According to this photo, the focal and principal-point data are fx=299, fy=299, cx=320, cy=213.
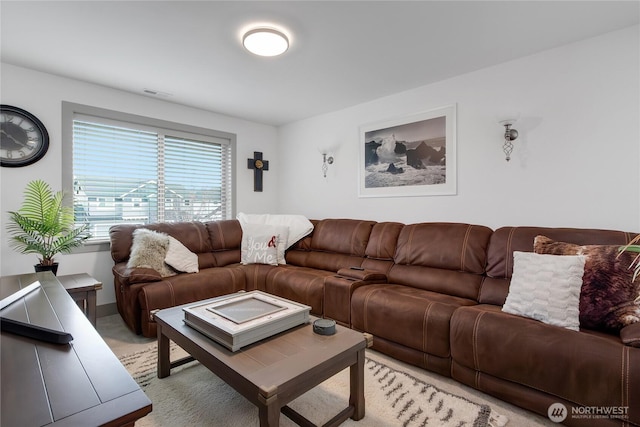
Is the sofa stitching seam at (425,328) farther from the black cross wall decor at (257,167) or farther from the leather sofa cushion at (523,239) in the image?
the black cross wall decor at (257,167)

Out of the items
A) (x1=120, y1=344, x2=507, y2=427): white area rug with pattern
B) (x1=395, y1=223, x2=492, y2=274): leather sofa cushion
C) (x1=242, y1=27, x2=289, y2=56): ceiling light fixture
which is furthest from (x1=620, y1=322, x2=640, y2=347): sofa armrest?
(x1=242, y1=27, x2=289, y2=56): ceiling light fixture

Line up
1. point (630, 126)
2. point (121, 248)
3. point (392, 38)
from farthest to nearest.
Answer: point (121, 248) < point (392, 38) < point (630, 126)

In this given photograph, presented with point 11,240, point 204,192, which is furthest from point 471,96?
point 11,240

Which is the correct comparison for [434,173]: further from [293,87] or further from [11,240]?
[11,240]

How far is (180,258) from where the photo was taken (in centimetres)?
301

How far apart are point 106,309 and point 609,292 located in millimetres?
4207

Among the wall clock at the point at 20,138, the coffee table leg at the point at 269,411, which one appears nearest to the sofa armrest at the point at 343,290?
the coffee table leg at the point at 269,411

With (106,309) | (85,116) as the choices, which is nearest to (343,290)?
(106,309)

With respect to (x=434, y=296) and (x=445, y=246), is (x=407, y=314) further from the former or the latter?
(x=445, y=246)

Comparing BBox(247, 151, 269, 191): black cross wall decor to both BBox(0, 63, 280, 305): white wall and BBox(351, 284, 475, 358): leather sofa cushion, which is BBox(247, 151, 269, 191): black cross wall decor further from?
BBox(351, 284, 475, 358): leather sofa cushion

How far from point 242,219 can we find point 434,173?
7.92 ft

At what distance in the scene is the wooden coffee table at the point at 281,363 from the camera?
1.17 m

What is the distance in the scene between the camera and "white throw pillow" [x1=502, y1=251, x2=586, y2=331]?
1673 mm

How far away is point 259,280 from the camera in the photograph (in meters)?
3.26
